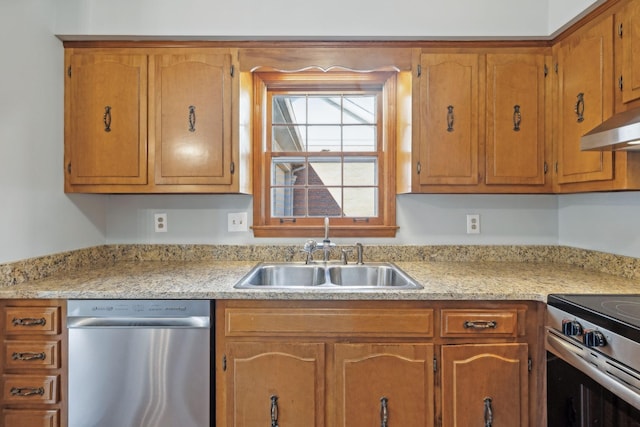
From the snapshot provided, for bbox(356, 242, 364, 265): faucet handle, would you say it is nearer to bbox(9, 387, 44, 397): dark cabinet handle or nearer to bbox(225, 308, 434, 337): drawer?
bbox(225, 308, 434, 337): drawer

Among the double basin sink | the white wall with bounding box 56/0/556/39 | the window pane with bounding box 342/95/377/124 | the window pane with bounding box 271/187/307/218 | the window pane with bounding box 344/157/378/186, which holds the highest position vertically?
the white wall with bounding box 56/0/556/39

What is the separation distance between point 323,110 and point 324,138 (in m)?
0.18

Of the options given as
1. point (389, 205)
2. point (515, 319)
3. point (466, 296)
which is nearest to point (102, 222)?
point (389, 205)

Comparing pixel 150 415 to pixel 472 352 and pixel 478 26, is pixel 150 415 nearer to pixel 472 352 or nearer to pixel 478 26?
pixel 472 352

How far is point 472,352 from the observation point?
1.48m

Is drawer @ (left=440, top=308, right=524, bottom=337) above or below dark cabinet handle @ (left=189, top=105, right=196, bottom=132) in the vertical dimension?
below

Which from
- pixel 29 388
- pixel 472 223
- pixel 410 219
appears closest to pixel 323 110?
pixel 410 219

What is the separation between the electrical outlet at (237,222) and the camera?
2.20 m

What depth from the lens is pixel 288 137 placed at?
2.31 m

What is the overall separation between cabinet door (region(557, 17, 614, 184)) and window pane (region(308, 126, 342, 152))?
1.23 m

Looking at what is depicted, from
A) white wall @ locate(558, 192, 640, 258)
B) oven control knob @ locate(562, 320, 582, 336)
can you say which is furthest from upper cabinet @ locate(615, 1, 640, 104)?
oven control knob @ locate(562, 320, 582, 336)

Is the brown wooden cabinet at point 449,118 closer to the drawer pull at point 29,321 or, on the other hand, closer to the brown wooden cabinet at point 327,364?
the brown wooden cabinet at point 327,364

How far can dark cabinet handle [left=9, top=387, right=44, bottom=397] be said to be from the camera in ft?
4.85

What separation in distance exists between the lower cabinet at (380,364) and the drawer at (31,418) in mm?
714
